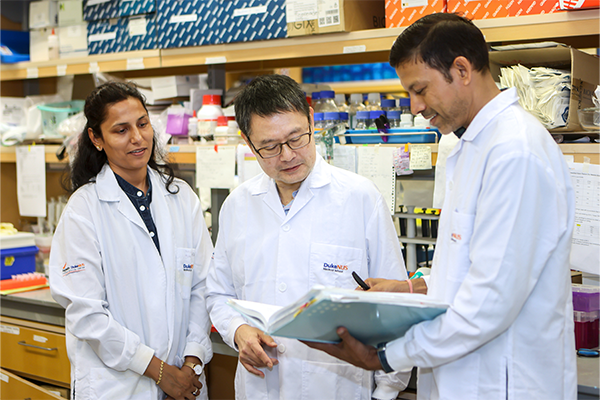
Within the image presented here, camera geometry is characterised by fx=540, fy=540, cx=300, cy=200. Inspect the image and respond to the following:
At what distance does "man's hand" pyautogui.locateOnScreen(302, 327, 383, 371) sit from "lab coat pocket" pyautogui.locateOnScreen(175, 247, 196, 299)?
81cm

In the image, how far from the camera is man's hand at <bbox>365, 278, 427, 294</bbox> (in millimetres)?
1291

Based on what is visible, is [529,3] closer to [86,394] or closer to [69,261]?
[69,261]

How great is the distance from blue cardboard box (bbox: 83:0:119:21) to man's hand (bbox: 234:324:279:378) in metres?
1.91

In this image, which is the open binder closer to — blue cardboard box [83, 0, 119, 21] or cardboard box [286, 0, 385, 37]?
cardboard box [286, 0, 385, 37]

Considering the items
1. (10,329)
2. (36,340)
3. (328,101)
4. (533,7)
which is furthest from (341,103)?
(10,329)

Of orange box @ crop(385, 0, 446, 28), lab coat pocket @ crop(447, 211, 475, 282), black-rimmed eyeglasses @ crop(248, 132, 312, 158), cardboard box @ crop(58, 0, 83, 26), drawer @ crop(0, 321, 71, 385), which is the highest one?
cardboard box @ crop(58, 0, 83, 26)

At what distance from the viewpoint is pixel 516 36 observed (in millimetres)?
1764

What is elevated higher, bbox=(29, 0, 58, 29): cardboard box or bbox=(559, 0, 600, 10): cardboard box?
bbox=(29, 0, 58, 29): cardboard box

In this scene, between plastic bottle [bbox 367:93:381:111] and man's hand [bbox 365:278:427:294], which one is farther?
plastic bottle [bbox 367:93:381:111]

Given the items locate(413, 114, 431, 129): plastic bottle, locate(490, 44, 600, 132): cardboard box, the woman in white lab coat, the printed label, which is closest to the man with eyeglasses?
the woman in white lab coat

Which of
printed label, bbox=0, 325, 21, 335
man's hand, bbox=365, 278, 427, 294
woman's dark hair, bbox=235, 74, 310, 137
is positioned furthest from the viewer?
printed label, bbox=0, 325, 21, 335

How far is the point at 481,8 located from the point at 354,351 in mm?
1304

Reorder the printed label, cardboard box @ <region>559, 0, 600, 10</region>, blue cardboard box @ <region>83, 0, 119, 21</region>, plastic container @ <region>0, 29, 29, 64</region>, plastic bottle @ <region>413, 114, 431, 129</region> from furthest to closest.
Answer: plastic container @ <region>0, 29, 29, 64</region> < blue cardboard box @ <region>83, 0, 119, 21</region> < the printed label < plastic bottle @ <region>413, 114, 431, 129</region> < cardboard box @ <region>559, 0, 600, 10</region>

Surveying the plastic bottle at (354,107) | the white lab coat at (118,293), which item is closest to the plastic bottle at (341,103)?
the plastic bottle at (354,107)
